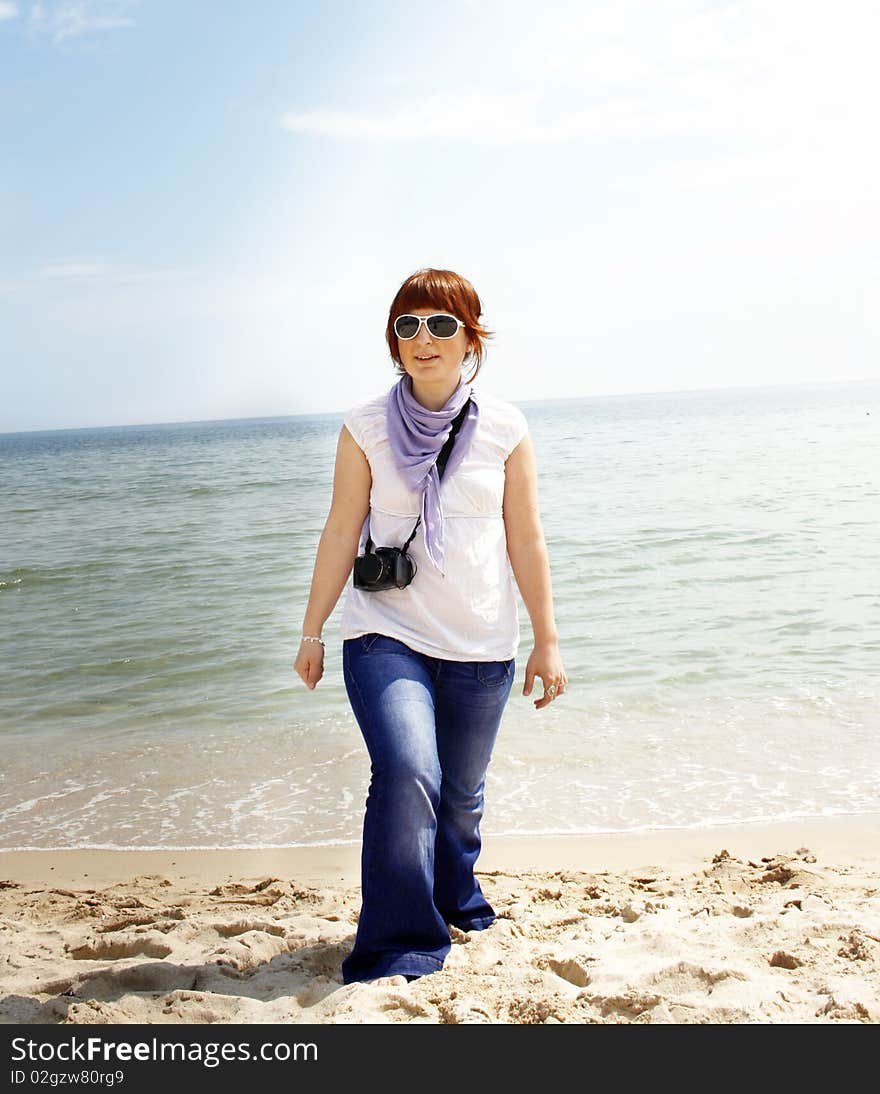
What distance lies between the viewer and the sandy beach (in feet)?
8.93

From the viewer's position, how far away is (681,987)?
9.20ft

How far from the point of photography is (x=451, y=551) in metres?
2.91

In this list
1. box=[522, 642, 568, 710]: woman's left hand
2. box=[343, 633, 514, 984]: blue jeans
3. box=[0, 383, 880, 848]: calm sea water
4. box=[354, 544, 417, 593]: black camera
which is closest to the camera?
box=[343, 633, 514, 984]: blue jeans

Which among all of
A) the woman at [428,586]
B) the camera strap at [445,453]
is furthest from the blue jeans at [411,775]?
the camera strap at [445,453]

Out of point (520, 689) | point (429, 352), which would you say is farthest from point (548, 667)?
point (520, 689)

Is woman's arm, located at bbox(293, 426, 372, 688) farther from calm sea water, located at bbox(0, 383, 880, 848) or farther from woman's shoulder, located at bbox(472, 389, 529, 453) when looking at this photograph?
calm sea water, located at bbox(0, 383, 880, 848)

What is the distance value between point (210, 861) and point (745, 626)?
5.44 metres

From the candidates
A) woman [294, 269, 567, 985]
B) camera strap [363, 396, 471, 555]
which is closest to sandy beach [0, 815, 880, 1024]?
woman [294, 269, 567, 985]

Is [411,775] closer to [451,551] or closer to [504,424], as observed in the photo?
[451,551]

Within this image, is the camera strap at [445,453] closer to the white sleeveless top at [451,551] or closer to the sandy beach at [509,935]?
the white sleeveless top at [451,551]

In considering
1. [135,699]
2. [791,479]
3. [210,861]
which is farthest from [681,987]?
[791,479]

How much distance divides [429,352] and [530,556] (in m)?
0.68
